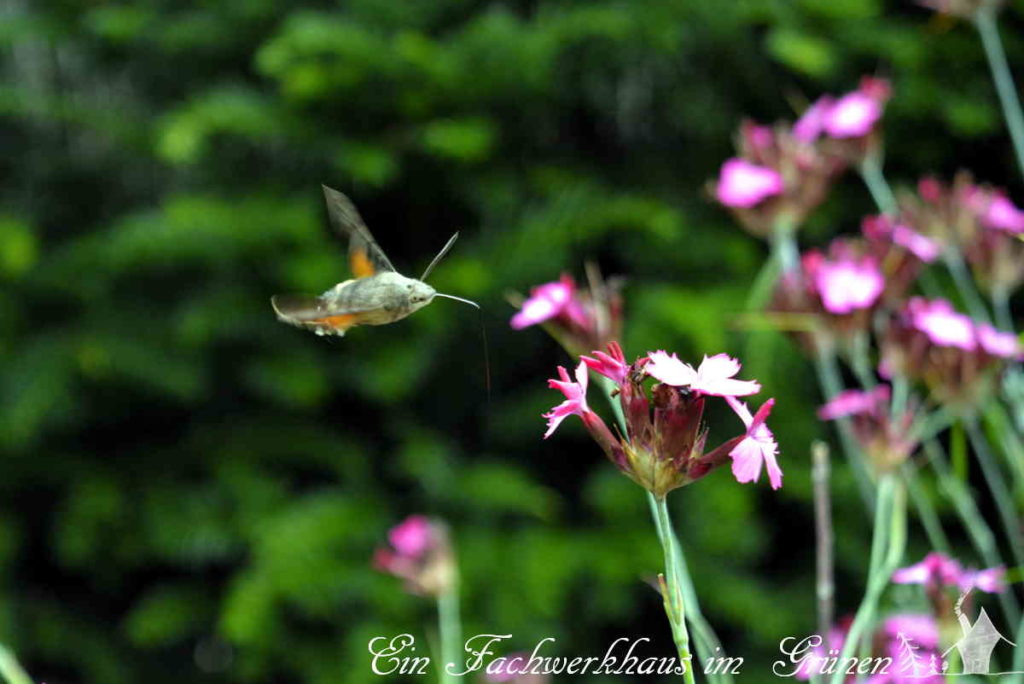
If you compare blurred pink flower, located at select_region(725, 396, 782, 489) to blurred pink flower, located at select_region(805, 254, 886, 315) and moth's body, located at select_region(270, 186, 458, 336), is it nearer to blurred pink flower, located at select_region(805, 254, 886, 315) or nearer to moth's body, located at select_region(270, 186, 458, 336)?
moth's body, located at select_region(270, 186, 458, 336)

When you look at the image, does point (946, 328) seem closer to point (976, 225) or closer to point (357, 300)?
point (976, 225)

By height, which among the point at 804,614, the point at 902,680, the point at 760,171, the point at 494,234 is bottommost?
the point at 804,614

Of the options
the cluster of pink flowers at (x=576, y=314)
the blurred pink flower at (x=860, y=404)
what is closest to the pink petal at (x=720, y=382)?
the cluster of pink flowers at (x=576, y=314)

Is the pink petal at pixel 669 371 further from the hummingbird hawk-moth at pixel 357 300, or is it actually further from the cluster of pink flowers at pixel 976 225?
the cluster of pink flowers at pixel 976 225

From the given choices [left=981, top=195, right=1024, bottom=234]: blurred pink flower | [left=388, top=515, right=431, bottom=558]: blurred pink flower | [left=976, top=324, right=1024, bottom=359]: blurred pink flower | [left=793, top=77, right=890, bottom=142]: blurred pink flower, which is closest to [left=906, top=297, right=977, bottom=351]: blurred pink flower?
[left=976, top=324, right=1024, bottom=359]: blurred pink flower

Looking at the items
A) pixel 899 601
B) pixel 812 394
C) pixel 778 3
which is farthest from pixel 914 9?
pixel 899 601

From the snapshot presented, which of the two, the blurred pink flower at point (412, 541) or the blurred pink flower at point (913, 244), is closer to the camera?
the blurred pink flower at point (913, 244)

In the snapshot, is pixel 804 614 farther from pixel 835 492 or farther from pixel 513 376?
pixel 513 376
